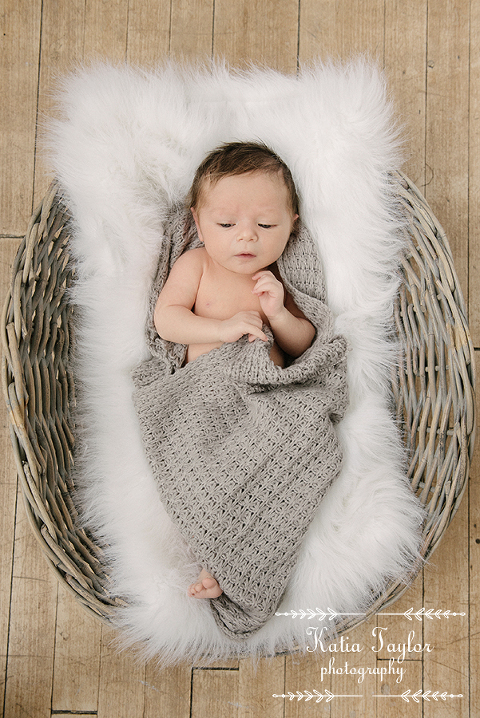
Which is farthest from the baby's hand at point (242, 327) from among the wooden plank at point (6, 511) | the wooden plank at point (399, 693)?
the wooden plank at point (399, 693)

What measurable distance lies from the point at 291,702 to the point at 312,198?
1.22 m

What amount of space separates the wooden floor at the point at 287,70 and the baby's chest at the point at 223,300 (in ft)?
1.79

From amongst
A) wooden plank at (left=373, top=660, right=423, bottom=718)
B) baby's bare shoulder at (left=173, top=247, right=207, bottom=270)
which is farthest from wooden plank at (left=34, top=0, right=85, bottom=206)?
wooden plank at (left=373, top=660, right=423, bottom=718)

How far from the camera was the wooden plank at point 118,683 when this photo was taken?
1.40m

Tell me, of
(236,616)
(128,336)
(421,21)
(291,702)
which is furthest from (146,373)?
(421,21)

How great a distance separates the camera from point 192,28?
1526 millimetres

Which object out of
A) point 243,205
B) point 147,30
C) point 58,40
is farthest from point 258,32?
point 243,205

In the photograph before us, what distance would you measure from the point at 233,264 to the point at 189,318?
0.15 m

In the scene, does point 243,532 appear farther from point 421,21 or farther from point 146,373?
point 421,21

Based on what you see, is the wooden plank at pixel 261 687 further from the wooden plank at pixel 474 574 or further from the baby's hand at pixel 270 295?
the baby's hand at pixel 270 295

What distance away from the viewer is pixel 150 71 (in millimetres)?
1339

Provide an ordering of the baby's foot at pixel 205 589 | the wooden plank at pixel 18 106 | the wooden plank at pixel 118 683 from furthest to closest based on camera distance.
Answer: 1. the wooden plank at pixel 18 106
2. the wooden plank at pixel 118 683
3. the baby's foot at pixel 205 589

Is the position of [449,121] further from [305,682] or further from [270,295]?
[305,682]

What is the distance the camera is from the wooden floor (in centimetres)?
142
